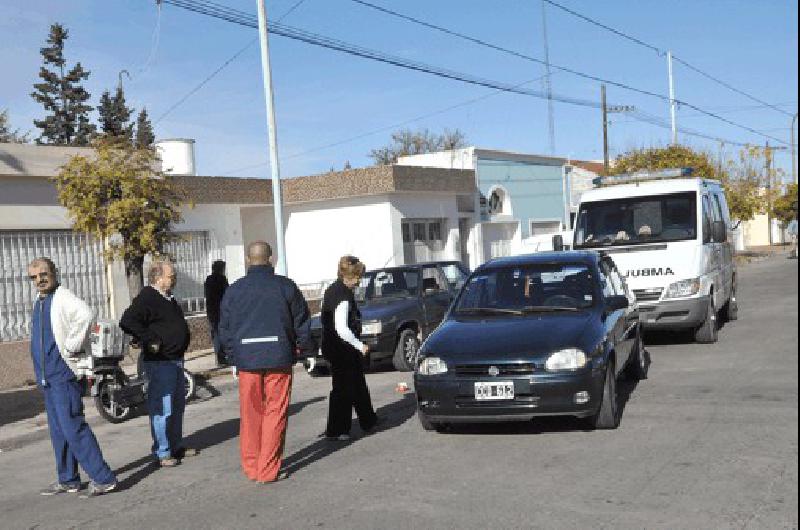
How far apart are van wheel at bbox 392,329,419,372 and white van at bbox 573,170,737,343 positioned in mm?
3062

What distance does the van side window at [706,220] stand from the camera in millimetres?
12984

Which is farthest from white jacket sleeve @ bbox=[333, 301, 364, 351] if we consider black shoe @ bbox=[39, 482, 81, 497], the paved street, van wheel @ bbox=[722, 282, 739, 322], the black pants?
van wheel @ bbox=[722, 282, 739, 322]

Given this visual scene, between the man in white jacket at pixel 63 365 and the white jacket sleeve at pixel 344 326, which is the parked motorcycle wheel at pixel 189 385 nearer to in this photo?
the white jacket sleeve at pixel 344 326

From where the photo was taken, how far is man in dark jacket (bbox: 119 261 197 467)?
7.33 m

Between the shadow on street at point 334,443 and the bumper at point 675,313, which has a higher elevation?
the bumper at point 675,313

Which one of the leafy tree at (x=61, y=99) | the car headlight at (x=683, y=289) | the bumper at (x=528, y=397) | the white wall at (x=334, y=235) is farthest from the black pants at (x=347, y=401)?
the leafy tree at (x=61, y=99)

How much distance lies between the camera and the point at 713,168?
41062mm

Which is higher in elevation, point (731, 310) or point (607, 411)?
point (607, 411)

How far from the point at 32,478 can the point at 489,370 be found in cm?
417

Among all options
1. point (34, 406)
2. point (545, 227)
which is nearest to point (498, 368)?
point (34, 406)

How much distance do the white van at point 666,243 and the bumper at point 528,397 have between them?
541cm

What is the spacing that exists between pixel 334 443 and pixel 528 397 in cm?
195

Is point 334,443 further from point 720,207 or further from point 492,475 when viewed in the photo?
point 720,207

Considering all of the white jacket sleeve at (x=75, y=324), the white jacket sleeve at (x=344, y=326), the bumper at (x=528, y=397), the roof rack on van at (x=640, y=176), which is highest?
the roof rack on van at (x=640, y=176)
